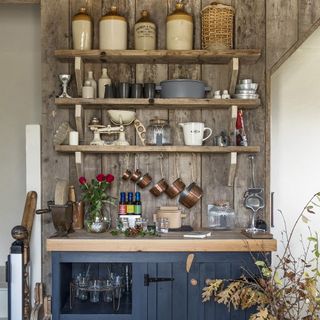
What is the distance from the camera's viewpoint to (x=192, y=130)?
102 inches

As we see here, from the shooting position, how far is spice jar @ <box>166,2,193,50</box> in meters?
2.58

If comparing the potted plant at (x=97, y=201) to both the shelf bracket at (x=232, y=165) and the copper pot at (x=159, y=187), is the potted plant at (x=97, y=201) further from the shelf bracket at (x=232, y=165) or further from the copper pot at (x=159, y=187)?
the shelf bracket at (x=232, y=165)

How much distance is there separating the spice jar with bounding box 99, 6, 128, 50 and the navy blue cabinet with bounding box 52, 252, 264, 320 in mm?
1185

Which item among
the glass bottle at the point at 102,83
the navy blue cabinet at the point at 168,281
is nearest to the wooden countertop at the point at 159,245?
the navy blue cabinet at the point at 168,281

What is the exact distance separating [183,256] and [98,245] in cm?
44

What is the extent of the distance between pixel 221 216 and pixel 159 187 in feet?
1.37

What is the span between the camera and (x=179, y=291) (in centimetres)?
231

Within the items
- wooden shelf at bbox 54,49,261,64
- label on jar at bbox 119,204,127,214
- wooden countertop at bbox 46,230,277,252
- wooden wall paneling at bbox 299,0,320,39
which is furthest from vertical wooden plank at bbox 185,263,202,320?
wooden wall paneling at bbox 299,0,320,39

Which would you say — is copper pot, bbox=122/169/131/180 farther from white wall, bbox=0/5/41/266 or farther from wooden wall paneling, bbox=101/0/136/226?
white wall, bbox=0/5/41/266

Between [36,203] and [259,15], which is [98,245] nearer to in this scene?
[36,203]

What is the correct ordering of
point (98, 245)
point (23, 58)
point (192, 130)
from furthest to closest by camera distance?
point (23, 58)
point (192, 130)
point (98, 245)

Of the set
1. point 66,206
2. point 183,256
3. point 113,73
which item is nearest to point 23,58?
point 113,73

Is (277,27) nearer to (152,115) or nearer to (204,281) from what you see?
(152,115)

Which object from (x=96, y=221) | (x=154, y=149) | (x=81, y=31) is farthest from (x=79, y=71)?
(x=96, y=221)
